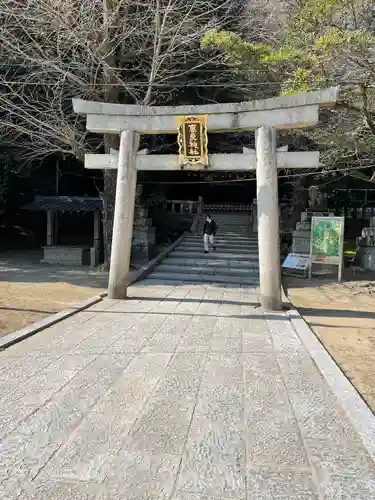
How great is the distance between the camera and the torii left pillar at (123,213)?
9633 millimetres

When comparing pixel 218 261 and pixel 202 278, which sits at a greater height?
pixel 218 261

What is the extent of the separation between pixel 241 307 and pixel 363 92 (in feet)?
16.7

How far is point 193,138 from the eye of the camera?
942cm

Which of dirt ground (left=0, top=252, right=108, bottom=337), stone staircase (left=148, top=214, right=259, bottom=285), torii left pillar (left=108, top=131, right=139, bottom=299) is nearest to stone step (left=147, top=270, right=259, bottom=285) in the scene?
stone staircase (left=148, top=214, right=259, bottom=285)

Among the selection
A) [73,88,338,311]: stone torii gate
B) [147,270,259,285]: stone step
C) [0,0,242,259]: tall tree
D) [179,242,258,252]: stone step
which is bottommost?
[147,270,259,285]: stone step

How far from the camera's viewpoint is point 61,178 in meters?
21.8

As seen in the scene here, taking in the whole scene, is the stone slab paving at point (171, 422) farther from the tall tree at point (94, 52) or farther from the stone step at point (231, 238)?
the stone step at point (231, 238)

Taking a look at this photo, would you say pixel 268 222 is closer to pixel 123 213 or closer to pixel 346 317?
pixel 346 317

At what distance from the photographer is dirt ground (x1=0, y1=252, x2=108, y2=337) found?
7781 millimetres

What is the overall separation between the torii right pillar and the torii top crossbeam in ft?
1.09

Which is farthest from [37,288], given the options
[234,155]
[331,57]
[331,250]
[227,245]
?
[331,250]

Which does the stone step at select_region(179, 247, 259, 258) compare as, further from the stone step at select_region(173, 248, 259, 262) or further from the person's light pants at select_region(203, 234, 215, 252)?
the person's light pants at select_region(203, 234, 215, 252)

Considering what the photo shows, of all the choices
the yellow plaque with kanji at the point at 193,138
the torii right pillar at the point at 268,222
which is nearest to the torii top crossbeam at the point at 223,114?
the yellow plaque with kanji at the point at 193,138

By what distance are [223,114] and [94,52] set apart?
6.05m
